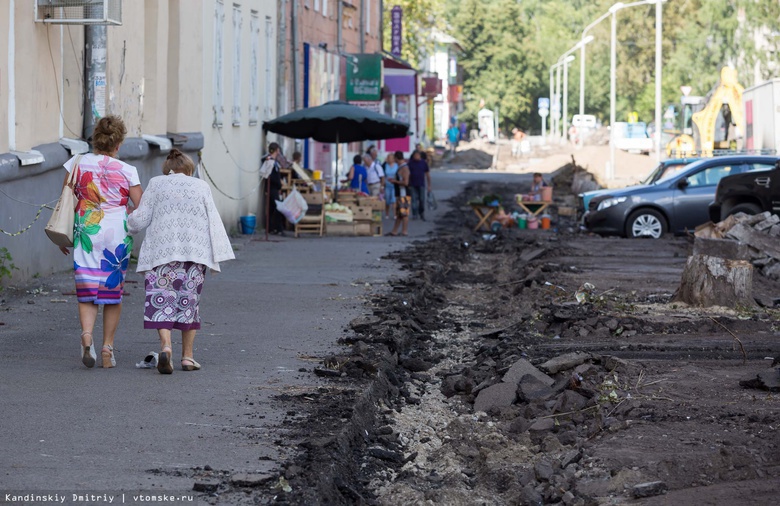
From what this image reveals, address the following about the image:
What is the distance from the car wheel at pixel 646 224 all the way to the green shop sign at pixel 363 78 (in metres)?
11.1

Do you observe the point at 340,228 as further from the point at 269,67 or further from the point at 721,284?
the point at 721,284

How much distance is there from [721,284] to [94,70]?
25.9ft

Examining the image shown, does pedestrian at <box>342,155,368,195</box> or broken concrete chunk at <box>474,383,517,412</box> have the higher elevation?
pedestrian at <box>342,155,368,195</box>

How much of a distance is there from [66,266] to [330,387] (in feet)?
24.8

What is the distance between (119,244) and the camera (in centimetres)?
912

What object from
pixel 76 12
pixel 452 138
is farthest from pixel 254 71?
pixel 452 138

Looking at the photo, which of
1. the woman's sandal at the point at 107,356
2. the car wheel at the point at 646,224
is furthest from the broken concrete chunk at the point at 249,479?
the car wheel at the point at 646,224

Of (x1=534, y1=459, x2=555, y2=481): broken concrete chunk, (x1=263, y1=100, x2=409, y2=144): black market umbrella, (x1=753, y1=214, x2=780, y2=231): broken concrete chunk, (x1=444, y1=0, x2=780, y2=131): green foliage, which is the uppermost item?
(x1=444, y1=0, x2=780, y2=131): green foliage

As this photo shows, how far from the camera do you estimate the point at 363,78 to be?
3478 centimetres

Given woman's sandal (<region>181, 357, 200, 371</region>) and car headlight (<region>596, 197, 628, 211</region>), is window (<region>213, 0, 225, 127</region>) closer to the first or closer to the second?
car headlight (<region>596, 197, 628, 211</region>)

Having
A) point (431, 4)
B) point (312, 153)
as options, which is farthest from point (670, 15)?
point (312, 153)

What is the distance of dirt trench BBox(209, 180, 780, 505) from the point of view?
6656 millimetres

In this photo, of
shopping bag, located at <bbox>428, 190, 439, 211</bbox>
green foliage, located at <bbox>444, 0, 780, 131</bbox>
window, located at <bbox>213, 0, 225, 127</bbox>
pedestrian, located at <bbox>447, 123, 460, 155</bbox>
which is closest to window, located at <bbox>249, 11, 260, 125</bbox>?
window, located at <bbox>213, 0, 225, 127</bbox>

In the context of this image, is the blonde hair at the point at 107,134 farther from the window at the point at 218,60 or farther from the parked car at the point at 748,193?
the parked car at the point at 748,193
